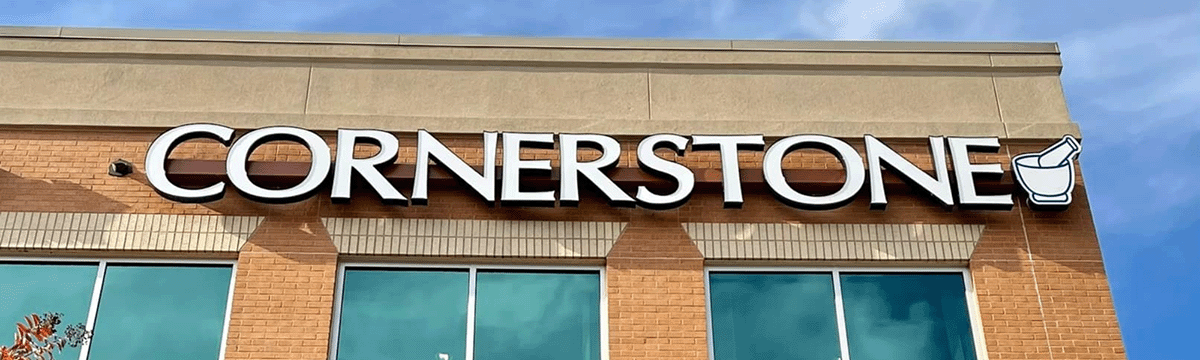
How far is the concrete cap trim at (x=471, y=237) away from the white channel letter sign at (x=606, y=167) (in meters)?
0.31

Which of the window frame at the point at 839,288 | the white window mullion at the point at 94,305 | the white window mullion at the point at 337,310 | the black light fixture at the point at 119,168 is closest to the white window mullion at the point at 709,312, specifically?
the window frame at the point at 839,288

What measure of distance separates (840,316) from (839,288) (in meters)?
0.35

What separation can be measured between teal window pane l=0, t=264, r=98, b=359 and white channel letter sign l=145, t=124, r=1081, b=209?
4.01 feet

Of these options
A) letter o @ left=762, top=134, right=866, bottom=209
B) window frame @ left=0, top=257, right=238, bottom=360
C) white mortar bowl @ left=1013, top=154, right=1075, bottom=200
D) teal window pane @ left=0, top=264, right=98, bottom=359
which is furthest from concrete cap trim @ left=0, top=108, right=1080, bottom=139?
teal window pane @ left=0, top=264, right=98, bottom=359

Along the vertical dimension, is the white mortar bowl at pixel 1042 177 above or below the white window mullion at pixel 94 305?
above

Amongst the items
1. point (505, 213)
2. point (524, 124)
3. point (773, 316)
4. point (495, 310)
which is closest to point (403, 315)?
point (495, 310)

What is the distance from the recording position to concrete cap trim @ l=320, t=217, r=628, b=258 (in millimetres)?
13211

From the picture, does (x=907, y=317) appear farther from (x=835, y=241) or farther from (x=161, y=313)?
(x=161, y=313)

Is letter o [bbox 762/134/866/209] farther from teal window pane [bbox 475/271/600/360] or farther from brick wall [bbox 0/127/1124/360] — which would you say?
teal window pane [bbox 475/271/600/360]

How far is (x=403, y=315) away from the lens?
1299 cm

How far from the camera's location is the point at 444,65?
14789mm

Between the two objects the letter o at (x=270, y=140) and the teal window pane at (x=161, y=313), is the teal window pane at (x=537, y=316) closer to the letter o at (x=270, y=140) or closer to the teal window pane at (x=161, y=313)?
the letter o at (x=270, y=140)

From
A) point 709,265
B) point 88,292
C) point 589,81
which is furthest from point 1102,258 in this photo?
point 88,292

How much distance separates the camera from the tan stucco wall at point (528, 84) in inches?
560
